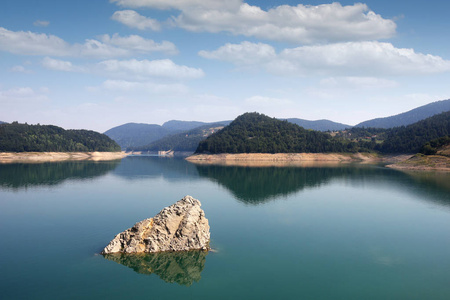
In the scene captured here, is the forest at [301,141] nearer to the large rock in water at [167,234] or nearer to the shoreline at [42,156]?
the shoreline at [42,156]

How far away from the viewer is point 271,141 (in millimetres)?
153375

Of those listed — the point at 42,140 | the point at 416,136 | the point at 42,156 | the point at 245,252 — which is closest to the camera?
the point at 245,252

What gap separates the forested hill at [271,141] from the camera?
14918cm

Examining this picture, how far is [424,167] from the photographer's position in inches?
3802

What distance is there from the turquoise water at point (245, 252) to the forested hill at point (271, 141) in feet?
335

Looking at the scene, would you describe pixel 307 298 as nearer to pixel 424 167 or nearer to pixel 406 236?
pixel 406 236

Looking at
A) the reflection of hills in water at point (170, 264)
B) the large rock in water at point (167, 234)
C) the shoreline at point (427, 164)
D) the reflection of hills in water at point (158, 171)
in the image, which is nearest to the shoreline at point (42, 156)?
the reflection of hills in water at point (158, 171)

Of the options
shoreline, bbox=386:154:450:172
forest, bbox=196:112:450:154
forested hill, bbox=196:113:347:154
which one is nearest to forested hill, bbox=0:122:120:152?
forested hill, bbox=196:113:347:154

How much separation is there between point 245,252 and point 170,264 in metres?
6.03

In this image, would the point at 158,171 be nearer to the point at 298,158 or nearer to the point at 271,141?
the point at 271,141

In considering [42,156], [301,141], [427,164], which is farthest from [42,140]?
[427,164]

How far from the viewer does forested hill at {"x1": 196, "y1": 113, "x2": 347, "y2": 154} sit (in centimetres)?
14918

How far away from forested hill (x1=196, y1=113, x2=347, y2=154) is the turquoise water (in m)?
102

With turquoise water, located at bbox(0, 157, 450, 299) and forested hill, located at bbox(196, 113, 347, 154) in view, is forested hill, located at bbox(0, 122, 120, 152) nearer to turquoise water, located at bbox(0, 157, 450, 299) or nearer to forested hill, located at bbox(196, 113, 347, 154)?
forested hill, located at bbox(196, 113, 347, 154)
